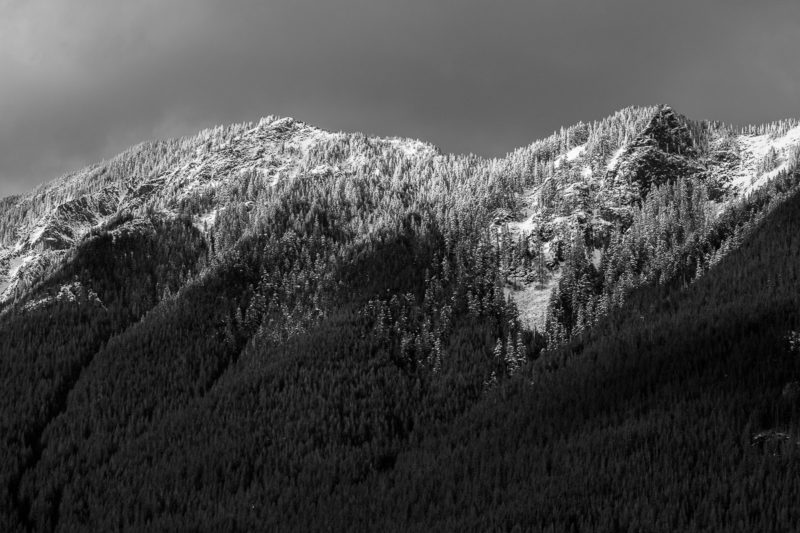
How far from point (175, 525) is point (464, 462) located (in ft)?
195

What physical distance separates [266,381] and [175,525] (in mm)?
65434

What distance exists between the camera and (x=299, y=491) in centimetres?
14212

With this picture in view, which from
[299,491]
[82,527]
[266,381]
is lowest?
[82,527]

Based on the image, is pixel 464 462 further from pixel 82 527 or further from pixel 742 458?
pixel 82 527

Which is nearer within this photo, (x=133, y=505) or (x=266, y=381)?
(x=133, y=505)

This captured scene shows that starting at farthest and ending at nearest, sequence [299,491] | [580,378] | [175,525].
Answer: [580,378] → [299,491] → [175,525]

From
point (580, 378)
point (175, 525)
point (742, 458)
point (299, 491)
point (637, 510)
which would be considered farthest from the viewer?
point (580, 378)

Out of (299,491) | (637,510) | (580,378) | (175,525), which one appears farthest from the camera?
(580,378)

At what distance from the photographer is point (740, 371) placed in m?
143

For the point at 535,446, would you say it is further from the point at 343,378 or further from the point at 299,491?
the point at 343,378

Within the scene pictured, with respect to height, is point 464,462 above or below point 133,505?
above

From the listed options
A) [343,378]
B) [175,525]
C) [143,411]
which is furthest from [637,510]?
[143,411]

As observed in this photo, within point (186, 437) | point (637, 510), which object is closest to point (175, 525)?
point (186, 437)

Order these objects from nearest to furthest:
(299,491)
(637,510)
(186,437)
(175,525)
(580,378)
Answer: (637,510), (175,525), (299,491), (580,378), (186,437)
